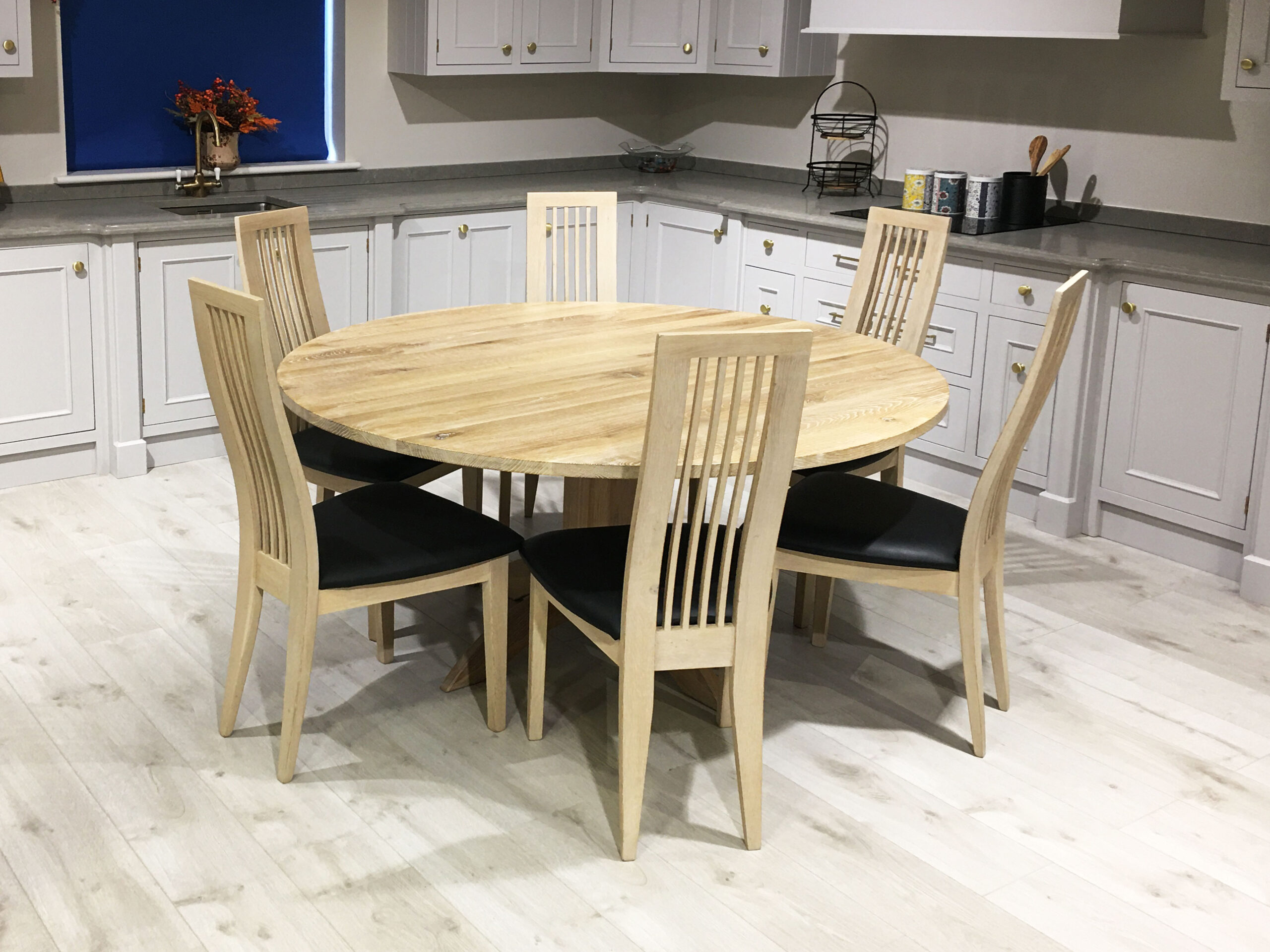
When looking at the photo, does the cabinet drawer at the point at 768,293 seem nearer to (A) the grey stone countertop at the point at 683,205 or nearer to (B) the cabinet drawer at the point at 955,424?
(A) the grey stone countertop at the point at 683,205

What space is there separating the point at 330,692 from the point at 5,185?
2401 mm

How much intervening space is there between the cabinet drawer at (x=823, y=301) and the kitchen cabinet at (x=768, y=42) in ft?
3.14

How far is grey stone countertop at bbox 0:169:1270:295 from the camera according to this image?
368 centimetres

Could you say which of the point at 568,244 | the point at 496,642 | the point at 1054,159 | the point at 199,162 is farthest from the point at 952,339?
the point at 199,162

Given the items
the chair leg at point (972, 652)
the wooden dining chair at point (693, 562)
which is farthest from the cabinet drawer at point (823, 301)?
the wooden dining chair at point (693, 562)

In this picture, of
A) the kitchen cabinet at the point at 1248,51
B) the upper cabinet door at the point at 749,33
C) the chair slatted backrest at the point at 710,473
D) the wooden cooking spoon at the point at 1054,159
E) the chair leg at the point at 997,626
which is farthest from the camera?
the upper cabinet door at the point at 749,33

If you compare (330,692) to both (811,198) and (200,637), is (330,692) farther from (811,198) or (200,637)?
(811,198)

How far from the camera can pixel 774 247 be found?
182 inches

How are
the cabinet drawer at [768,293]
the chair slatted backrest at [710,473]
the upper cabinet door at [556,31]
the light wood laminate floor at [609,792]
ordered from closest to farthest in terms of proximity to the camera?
the chair slatted backrest at [710,473], the light wood laminate floor at [609,792], the cabinet drawer at [768,293], the upper cabinet door at [556,31]

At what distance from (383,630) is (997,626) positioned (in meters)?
1.32

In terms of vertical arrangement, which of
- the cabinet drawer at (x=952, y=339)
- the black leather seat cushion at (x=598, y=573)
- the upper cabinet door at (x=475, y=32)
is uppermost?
the upper cabinet door at (x=475, y=32)

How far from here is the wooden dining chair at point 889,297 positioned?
3.20 metres

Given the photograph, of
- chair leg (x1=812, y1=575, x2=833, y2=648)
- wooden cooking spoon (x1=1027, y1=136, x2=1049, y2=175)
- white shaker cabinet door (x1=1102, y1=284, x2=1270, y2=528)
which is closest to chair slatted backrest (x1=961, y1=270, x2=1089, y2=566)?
chair leg (x1=812, y1=575, x2=833, y2=648)

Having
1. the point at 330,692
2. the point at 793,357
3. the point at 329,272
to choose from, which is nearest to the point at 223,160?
the point at 329,272
